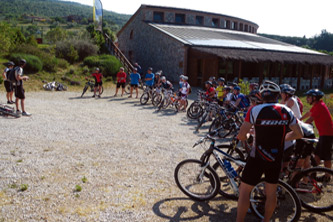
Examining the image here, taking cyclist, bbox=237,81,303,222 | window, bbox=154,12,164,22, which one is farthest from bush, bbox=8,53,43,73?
cyclist, bbox=237,81,303,222

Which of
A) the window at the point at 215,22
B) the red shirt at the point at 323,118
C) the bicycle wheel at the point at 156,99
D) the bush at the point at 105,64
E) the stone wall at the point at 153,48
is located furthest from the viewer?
the window at the point at 215,22

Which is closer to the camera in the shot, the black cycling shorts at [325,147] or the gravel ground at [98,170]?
the gravel ground at [98,170]

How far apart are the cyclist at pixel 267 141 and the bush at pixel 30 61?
67.4 feet

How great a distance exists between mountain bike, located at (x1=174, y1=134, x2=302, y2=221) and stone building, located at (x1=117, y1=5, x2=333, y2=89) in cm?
1594

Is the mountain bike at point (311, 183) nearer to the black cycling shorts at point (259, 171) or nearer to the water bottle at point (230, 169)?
the water bottle at point (230, 169)

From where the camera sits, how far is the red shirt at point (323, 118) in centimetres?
483

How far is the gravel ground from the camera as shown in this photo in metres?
4.22

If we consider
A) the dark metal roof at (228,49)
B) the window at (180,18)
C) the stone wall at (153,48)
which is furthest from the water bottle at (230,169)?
the window at (180,18)

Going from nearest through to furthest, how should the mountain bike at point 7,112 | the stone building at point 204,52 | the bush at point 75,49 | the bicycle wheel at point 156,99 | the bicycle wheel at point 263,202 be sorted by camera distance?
the bicycle wheel at point 263,202
the mountain bike at point 7,112
the bicycle wheel at point 156,99
the stone building at point 204,52
the bush at point 75,49

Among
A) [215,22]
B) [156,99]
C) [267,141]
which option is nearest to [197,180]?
[267,141]

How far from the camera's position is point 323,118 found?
15.9ft

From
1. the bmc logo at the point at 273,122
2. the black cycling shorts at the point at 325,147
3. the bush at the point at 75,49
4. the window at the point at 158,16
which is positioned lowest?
the black cycling shorts at the point at 325,147

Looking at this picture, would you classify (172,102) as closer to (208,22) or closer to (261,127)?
(261,127)

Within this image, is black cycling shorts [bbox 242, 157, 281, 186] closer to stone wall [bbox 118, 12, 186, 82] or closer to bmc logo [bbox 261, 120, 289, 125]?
bmc logo [bbox 261, 120, 289, 125]
